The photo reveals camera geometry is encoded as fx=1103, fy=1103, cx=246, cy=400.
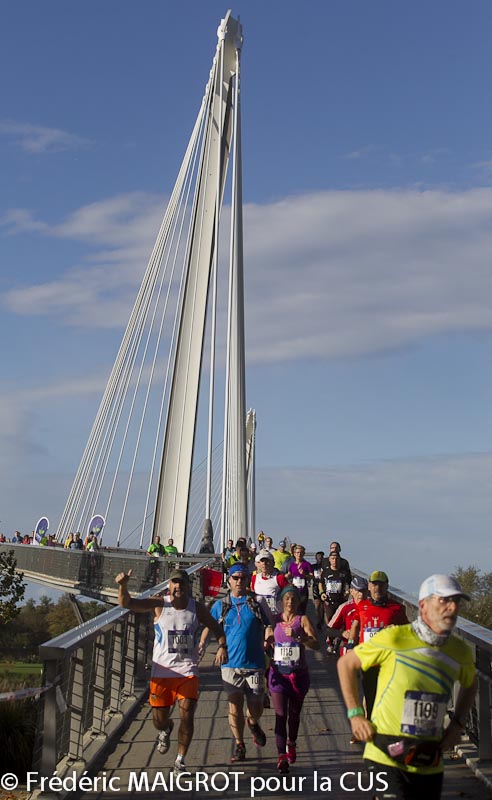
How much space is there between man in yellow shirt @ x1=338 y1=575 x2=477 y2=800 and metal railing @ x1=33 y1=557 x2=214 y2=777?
102 inches

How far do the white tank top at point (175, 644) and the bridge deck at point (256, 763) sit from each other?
0.69 meters

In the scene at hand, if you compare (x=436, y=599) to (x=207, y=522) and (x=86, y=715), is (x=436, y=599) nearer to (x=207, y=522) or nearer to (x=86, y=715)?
(x=86, y=715)

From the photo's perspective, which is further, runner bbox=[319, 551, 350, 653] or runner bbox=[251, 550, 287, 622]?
runner bbox=[319, 551, 350, 653]

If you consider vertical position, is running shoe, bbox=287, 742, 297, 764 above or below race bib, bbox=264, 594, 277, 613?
below

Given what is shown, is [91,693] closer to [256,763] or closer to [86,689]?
[86,689]

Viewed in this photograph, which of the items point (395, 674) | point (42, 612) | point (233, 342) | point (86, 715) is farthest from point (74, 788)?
point (42, 612)

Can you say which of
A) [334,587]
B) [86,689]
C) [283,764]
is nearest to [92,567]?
[334,587]

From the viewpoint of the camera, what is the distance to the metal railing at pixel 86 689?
6512 mm

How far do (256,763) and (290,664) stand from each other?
2.45 ft

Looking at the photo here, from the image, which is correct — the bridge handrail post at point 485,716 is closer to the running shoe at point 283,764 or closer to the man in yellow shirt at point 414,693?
the running shoe at point 283,764

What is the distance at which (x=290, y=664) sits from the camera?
26.5 feet

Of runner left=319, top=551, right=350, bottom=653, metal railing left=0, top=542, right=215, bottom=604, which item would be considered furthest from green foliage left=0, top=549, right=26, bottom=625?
runner left=319, top=551, right=350, bottom=653

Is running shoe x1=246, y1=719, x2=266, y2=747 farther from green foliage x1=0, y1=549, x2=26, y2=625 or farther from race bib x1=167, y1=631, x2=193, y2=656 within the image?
green foliage x1=0, y1=549, x2=26, y2=625

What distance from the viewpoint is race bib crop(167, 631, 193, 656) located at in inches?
303
